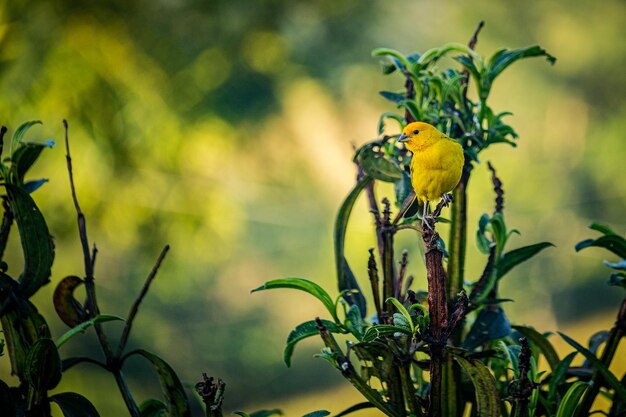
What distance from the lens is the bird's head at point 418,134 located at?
1.21 ft

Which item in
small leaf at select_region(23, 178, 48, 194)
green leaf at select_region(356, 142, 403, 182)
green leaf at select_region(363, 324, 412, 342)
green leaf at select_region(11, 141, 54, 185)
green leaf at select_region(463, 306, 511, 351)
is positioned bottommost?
green leaf at select_region(463, 306, 511, 351)

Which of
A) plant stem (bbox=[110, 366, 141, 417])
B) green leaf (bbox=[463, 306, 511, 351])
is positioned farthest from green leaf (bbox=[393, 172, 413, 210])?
plant stem (bbox=[110, 366, 141, 417])

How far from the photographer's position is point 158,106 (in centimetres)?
181

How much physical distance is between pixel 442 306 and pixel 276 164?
1590 mm

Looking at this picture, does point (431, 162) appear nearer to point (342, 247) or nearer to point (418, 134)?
point (418, 134)

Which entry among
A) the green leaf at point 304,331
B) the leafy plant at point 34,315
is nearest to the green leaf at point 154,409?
the leafy plant at point 34,315

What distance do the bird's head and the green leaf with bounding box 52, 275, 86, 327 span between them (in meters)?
0.23

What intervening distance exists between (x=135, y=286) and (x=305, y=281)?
4.87 ft

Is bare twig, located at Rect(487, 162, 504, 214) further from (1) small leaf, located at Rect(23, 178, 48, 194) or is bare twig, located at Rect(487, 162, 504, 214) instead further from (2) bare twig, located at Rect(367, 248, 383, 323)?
(1) small leaf, located at Rect(23, 178, 48, 194)

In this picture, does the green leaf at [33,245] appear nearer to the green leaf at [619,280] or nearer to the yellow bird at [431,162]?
the yellow bird at [431,162]

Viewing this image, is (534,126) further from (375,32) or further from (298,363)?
(298,363)

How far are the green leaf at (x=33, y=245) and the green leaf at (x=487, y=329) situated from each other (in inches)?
10.9

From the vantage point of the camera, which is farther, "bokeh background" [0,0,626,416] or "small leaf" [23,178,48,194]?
"bokeh background" [0,0,626,416]

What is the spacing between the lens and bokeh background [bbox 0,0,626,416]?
1775 millimetres
